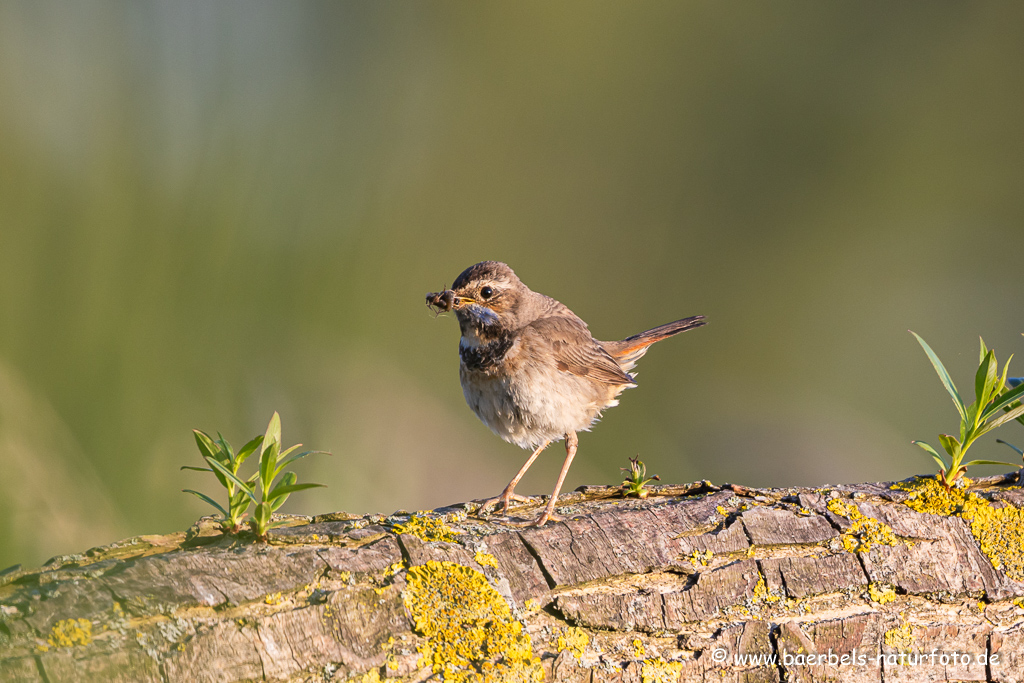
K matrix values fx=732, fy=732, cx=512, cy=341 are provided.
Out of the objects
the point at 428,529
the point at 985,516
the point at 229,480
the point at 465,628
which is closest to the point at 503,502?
the point at 428,529

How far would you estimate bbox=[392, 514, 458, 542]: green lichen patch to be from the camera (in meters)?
1.92

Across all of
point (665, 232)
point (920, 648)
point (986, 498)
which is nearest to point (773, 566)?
point (920, 648)

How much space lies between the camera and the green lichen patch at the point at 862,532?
2.04 m

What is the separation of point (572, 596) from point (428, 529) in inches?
16.5

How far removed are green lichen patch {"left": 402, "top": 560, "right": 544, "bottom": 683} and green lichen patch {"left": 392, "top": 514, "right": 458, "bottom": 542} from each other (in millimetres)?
112

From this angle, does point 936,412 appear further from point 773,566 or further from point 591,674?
point 591,674

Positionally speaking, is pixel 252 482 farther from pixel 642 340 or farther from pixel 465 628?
pixel 642 340

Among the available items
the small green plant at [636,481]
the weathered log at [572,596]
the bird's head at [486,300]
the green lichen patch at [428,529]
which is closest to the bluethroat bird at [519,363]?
the bird's head at [486,300]

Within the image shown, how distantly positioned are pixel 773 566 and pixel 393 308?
2.66 metres

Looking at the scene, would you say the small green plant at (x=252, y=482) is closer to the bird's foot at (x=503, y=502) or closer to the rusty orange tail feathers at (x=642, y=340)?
the bird's foot at (x=503, y=502)

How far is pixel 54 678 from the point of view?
1.32 meters

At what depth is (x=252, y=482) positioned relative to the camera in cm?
187

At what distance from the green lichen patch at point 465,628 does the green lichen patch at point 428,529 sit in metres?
0.11

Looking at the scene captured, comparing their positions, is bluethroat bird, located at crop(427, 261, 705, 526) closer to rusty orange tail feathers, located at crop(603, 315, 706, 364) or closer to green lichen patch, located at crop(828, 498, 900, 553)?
rusty orange tail feathers, located at crop(603, 315, 706, 364)
